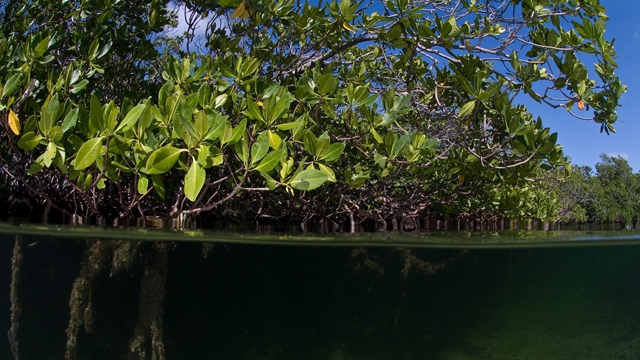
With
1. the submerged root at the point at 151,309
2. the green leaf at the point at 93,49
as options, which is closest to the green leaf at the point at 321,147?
the green leaf at the point at 93,49

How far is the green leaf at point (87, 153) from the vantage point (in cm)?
199

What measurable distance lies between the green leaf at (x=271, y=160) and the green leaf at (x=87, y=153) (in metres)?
0.75

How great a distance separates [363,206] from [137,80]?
268 centimetres

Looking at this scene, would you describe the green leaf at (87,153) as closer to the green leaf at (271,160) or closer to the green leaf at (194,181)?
the green leaf at (194,181)

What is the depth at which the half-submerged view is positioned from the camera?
8.33ft

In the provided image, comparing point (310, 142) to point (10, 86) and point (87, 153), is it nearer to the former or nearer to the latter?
point (87, 153)

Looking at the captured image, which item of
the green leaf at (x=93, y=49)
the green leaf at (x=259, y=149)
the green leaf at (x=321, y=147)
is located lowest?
the green leaf at (x=259, y=149)

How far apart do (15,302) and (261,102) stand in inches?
224

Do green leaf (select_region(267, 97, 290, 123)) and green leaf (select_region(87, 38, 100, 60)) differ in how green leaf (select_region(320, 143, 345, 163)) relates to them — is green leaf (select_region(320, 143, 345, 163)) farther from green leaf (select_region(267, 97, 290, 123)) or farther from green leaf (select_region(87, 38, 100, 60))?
green leaf (select_region(87, 38, 100, 60))

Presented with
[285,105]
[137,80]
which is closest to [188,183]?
[285,105]

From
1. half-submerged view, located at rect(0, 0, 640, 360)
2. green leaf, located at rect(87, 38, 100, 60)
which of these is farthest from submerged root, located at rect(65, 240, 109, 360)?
green leaf, located at rect(87, 38, 100, 60)

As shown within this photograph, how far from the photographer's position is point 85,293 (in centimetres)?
525

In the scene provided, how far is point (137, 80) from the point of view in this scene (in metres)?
4.27

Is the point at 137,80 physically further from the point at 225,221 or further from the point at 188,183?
the point at 188,183
